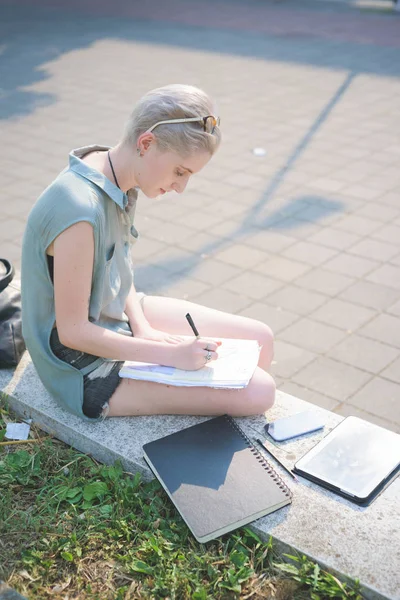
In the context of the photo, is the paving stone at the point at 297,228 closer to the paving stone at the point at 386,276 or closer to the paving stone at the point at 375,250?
the paving stone at the point at 375,250

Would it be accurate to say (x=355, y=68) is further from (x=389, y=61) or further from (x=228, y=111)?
(x=228, y=111)

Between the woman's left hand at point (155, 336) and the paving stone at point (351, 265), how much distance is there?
7.39 feet

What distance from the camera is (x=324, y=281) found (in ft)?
16.3

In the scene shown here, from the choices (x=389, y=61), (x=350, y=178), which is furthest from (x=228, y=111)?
(x=389, y=61)

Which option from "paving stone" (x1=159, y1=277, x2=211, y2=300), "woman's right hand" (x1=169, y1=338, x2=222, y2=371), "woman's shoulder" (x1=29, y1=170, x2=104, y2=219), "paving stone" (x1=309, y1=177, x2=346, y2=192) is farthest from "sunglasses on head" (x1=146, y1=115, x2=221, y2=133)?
"paving stone" (x1=309, y1=177, x2=346, y2=192)

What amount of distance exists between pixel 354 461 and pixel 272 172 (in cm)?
450

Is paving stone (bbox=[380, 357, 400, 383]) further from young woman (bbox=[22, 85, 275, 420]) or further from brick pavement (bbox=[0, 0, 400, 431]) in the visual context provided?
young woman (bbox=[22, 85, 275, 420])

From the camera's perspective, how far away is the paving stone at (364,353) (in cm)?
410

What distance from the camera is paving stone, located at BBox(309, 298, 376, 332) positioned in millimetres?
4469

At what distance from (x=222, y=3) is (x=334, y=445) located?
15.7 metres

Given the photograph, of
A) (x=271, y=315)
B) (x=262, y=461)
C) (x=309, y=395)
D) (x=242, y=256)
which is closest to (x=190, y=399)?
(x=262, y=461)

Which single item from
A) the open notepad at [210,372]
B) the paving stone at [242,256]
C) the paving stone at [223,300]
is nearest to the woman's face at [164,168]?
the open notepad at [210,372]

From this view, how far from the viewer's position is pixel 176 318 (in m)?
3.29

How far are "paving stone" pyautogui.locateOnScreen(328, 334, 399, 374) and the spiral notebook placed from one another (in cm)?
141
